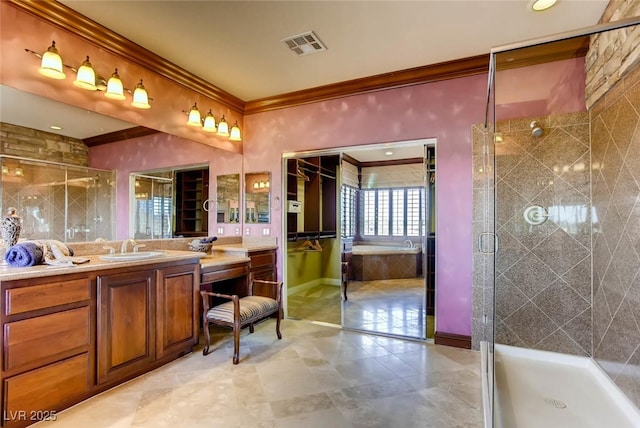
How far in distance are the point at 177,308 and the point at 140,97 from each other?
193 centimetres

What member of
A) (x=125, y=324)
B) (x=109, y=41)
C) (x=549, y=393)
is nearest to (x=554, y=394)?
(x=549, y=393)

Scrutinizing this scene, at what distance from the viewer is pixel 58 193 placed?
2320 millimetres

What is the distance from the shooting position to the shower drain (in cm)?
203

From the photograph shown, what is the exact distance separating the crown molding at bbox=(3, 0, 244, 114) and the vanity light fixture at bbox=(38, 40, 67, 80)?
20 cm

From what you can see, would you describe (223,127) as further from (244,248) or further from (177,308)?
(177,308)

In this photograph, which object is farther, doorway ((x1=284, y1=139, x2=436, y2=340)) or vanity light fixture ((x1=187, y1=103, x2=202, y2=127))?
doorway ((x1=284, y1=139, x2=436, y2=340))

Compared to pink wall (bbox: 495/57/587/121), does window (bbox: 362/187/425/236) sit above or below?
below

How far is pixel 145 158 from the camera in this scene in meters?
3.06

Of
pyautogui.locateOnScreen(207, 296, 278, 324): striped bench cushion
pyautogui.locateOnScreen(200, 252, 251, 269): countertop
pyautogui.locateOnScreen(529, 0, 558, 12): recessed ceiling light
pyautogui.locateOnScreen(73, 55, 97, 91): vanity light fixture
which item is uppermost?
pyautogui.locateOnScreen(529, 0, 558, 12): recessed ceiling light

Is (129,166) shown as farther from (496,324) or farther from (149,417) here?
(496,324)

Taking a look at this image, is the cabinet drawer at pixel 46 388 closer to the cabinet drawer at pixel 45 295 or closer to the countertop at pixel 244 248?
the cabinet drawer at pixel 45 295

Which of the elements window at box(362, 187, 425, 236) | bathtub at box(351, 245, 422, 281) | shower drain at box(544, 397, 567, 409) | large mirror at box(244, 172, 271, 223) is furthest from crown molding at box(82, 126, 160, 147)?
window at box(362, 187, 425, 236)

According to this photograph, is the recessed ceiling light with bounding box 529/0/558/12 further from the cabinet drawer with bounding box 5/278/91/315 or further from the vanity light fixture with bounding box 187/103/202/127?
the cabinet drawer with bounding box 5/278/91/315

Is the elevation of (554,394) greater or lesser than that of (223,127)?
lesser
